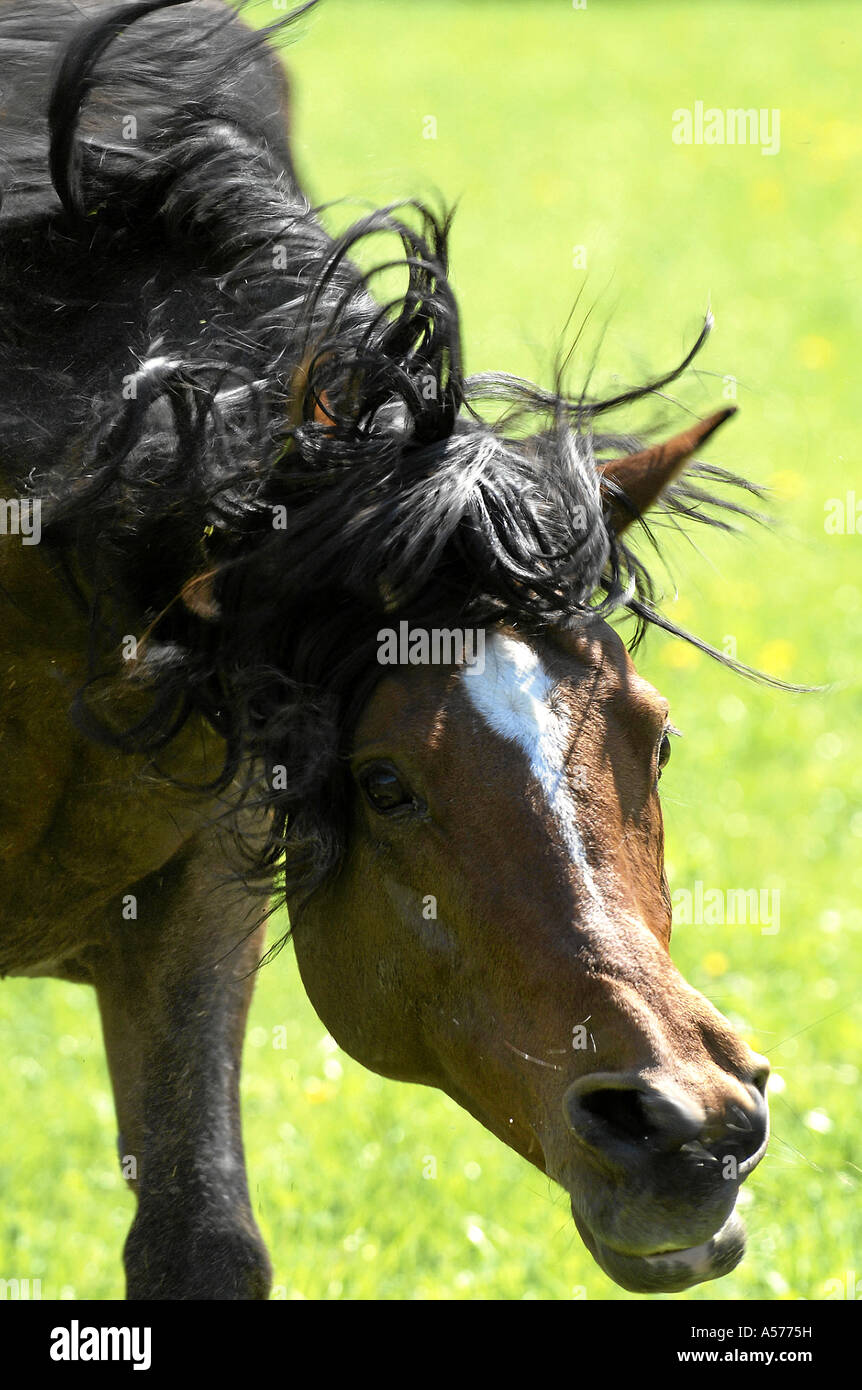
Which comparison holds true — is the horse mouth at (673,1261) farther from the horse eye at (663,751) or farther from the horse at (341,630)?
the horse eye at (663,751)

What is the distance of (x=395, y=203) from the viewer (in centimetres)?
296

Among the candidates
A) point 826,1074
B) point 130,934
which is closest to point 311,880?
point 130,934

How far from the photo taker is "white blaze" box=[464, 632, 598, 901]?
99.2 inches

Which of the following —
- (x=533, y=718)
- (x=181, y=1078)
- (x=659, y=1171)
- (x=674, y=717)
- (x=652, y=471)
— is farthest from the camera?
(x=674, y=717)

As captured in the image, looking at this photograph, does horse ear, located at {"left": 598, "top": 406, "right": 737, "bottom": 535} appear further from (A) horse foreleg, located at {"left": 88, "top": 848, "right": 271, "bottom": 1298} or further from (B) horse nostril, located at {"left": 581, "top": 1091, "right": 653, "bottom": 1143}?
(A) horse foreleg, located at {"left": 88, "top": 848, "right": 271, "bottom": 1298}

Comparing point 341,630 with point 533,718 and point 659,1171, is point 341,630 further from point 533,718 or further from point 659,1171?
point 659,1171

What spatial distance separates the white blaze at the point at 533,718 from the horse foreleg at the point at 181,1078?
46.4 inches

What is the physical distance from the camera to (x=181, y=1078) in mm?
3688

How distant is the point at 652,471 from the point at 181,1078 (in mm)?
1774

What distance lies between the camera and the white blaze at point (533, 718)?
2.52 meters

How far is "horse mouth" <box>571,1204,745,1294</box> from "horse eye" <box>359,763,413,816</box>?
2.33ft

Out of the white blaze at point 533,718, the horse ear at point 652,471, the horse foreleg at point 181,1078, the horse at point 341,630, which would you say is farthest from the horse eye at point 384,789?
the horse foreleg at point 181,1078

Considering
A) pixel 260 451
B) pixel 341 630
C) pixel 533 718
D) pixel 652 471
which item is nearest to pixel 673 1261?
pixel 533 718

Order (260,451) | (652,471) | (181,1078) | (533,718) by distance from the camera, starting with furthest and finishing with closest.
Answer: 1. (181,1078)
2. (652,471)
3. (260,451)
4. (533,718)
